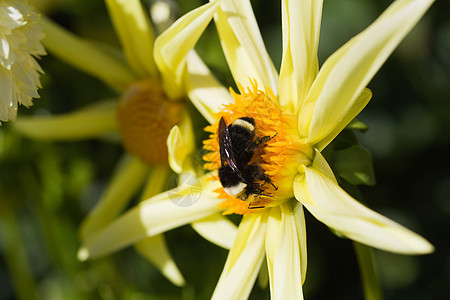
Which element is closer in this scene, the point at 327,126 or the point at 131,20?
the point at 327,126

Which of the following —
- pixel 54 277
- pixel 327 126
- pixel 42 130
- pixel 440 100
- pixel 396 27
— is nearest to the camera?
pixel 396 27

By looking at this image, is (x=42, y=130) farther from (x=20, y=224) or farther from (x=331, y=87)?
(x=331, y=87)

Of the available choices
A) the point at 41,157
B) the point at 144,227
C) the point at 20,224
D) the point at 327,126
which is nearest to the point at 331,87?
the point at 327,126

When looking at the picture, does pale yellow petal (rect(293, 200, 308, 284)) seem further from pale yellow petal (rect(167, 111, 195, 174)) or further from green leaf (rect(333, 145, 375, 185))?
pale yellow petal (rect(167, 111, 195, 174))

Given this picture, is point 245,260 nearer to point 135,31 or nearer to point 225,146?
point 225,146

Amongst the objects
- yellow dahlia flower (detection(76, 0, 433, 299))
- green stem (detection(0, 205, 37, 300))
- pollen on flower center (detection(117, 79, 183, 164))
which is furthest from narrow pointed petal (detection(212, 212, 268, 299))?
green stem (detection(0, 205, 37, 300))

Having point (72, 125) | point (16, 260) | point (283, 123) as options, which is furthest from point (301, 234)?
point (16, 260)

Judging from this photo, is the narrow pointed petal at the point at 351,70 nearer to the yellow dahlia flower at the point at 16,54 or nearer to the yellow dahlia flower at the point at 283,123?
the yellow dahlia flower at the point at 283,123
